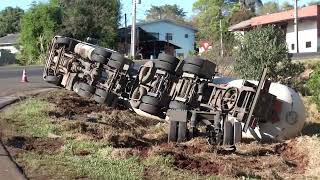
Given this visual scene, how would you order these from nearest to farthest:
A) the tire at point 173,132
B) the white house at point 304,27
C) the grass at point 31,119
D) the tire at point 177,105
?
the grass at point 31,119 → the tire at point 173,132 → the tire at point 177,105 → the white house at point 304,27

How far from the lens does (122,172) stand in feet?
26.7

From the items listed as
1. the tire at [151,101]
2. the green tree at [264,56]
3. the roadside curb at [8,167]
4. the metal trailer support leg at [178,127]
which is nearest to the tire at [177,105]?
the tire at [151,101]

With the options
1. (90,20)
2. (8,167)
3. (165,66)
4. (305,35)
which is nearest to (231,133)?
(165,66)

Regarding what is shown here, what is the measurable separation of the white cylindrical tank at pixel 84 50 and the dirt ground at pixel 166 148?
1790 mm

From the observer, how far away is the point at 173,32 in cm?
8975

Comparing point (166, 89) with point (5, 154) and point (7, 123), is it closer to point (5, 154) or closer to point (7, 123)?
point (7, 123)

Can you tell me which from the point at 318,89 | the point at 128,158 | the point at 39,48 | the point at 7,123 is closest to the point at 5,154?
the point at 128,158

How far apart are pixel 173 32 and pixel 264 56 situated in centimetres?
7080

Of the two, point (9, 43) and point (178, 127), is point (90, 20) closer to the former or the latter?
point (9, 43)

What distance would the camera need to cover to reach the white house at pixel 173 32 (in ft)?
283

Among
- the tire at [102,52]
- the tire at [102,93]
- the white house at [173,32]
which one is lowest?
the tire at [102,93]

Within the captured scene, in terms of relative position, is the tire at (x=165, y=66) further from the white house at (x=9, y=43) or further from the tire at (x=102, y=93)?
the white house at (x=9, y=43)

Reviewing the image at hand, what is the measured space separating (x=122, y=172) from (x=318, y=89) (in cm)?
886

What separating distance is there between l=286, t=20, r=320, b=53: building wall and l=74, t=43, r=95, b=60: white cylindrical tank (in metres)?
53.1
